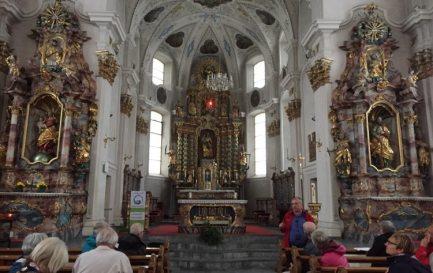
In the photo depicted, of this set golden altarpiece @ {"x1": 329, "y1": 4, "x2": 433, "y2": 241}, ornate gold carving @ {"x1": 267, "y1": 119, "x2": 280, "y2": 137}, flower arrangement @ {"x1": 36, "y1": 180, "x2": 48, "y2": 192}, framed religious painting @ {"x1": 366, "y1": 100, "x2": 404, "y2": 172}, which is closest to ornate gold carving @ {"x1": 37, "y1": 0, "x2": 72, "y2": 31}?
flower arrangement @ {"x1": 36, "y1": 180, "x2": 48, "y2": 192}

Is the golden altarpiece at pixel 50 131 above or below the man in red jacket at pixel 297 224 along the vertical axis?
above

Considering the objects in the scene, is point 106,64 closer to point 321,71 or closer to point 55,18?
point 55,18

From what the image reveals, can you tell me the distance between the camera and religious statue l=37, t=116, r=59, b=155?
35.2ft

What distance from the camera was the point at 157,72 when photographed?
22.1 metres

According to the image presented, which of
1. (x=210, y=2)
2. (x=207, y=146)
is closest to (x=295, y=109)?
(x=207, y=146)

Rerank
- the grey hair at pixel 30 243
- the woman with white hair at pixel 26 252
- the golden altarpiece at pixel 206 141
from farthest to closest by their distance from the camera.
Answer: the golden altarpiece at pixel 206 141, the grey hair at pixel 30 243, the woman with white hair at pixel 26 252

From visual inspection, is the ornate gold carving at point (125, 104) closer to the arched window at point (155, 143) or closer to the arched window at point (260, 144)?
the arched window at point (155, 143)

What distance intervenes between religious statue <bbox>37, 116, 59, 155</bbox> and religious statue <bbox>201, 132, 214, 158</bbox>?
11590 mm

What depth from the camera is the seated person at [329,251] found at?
4.34 metres

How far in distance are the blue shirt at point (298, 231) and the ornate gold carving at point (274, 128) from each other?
13.3 meters

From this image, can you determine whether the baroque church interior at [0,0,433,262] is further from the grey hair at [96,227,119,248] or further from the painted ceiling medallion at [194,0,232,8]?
the grey hair at [96,227,119,248]

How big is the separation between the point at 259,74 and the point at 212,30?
12.7ft

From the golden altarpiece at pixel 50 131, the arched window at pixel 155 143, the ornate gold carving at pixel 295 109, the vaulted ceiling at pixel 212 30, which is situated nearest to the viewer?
the golden altarpiece at pixel 50 131

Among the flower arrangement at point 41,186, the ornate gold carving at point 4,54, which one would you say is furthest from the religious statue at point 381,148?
the ornate gold carving at point 4,54
